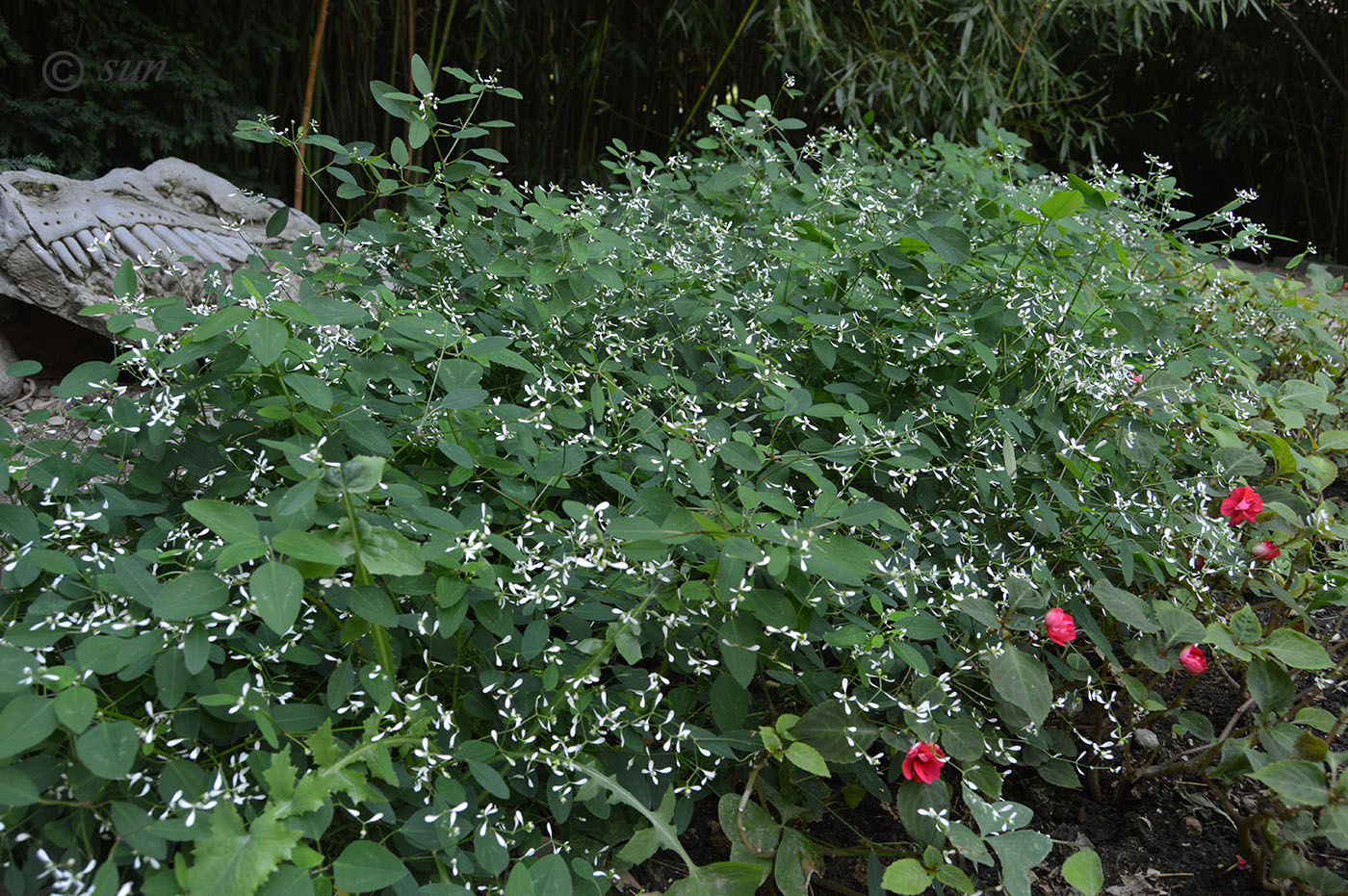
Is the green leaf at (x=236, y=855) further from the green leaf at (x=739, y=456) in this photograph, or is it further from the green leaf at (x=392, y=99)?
the green leaf at (x=392, y=99)

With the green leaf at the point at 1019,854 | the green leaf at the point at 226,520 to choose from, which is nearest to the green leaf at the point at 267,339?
the green leaf at the point at 226,520

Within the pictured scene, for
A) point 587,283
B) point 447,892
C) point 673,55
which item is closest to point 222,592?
point 447,892

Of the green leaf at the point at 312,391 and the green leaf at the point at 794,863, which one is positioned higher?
the green leaf at the point at 312,391

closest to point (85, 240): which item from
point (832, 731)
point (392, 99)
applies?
point (392, 99)

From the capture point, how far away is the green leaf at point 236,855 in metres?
0.73

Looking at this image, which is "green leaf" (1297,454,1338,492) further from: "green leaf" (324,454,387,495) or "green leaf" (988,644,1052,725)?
"green leaf" (324,454,387,495)

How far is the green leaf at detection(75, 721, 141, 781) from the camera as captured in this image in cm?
76

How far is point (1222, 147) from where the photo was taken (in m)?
5.87

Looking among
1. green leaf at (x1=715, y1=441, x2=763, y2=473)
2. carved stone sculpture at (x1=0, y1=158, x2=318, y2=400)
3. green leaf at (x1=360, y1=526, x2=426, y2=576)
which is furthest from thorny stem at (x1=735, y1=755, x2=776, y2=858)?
carved stone sculpture at (x1=0, y1=158, x2=318, y2=400)

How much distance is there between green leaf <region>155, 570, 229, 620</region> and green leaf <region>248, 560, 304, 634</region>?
0.06 meters

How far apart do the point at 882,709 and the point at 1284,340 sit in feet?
6.90

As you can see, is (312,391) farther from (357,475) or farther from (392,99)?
(392,99)

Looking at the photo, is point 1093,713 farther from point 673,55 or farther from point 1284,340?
point 673,55

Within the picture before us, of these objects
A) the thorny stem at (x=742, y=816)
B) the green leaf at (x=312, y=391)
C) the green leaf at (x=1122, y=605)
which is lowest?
the thorny stem at (x=742, y=816)
